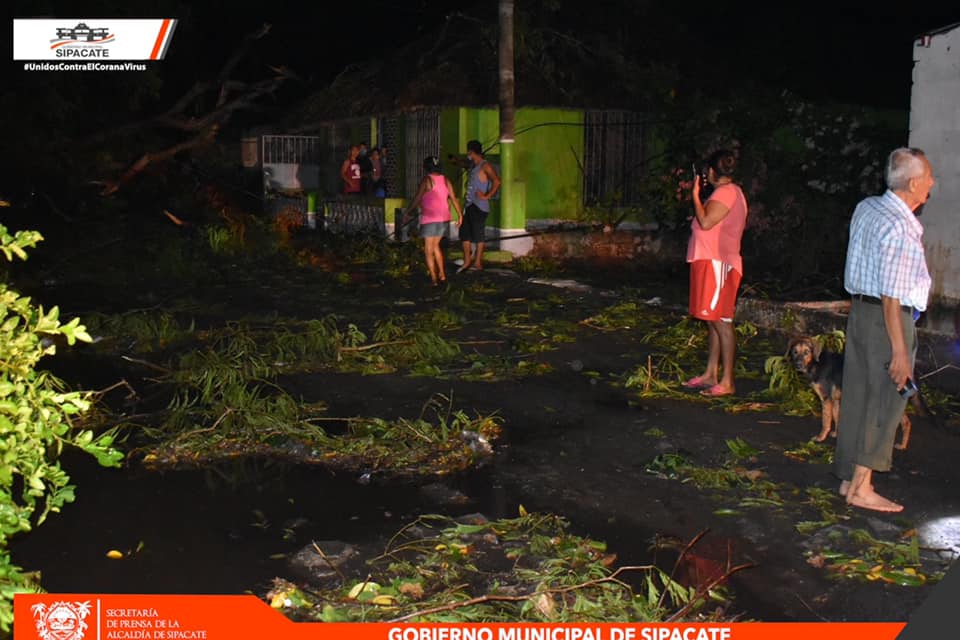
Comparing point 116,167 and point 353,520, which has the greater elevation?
point 116,167

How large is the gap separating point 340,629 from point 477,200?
11083mm

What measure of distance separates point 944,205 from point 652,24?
12.0m

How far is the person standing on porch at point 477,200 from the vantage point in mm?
13898

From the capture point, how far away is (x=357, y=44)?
1298 inches

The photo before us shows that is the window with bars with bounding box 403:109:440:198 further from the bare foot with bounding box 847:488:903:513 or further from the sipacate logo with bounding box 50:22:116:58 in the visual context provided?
the bare foot with bounding box 847:488:903:513

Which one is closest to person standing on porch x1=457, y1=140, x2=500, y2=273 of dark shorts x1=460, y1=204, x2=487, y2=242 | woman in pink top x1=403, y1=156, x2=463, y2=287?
dark shorts x1=460, y1=204, x2=487, y2=242

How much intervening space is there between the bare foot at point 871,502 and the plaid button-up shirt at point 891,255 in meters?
0.97

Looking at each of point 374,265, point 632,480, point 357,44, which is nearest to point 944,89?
point 632,480

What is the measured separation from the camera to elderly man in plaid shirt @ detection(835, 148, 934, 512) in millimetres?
4473

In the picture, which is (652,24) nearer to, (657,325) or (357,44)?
(657,325)

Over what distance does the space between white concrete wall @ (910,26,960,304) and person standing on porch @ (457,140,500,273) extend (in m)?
6.09

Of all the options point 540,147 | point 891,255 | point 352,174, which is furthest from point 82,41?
point 891,255

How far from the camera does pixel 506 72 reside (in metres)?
15.9

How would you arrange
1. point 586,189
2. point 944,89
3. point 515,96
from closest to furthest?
point 944,89 → point 515,96 → point 586,189
